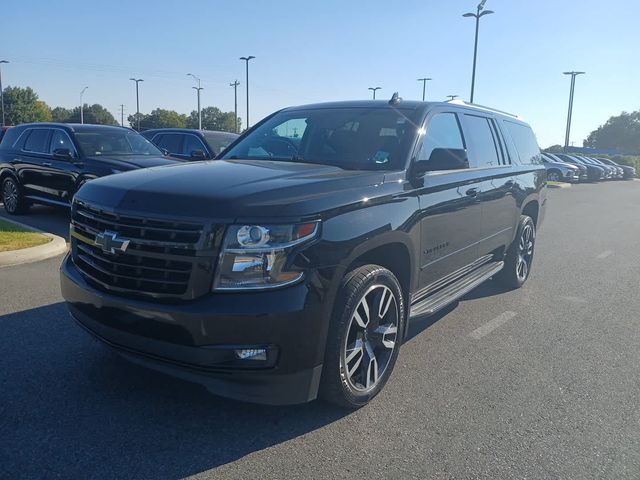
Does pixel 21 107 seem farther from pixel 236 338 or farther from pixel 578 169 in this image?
pixel 236 338

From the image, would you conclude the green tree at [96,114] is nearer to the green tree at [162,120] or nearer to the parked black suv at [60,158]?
the green tree at [162,120]

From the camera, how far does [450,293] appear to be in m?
4.68

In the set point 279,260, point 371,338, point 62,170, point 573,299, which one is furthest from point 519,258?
point 62,170

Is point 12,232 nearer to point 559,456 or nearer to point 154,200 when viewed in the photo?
point 154,200

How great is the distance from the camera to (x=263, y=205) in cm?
293

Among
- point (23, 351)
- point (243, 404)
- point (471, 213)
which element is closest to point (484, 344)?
point (471, 213)

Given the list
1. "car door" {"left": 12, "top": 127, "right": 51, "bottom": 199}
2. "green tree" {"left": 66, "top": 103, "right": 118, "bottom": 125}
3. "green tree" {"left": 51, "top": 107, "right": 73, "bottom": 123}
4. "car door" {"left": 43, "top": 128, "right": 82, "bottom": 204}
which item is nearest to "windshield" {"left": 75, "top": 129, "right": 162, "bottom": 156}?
"car door" {"left": 43, "top": 128, "right": 82, "bottom": 204}

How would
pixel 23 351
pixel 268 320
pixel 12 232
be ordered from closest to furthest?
1. pixel 268 320
2. pixel 23 351
3. pixel 12 232

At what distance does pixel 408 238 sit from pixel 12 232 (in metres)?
6.62

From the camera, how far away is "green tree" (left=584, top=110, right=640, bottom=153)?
11194cm

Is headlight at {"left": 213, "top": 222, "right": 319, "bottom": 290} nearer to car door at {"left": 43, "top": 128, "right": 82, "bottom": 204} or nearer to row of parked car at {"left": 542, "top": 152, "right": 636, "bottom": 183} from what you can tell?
car door at {"left": 43, "top": 128, "right": 82, "bottom": 204}

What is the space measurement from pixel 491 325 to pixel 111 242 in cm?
365

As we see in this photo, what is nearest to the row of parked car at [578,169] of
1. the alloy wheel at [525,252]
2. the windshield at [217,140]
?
the windshield at [217,140]

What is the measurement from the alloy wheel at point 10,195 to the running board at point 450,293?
29.5 ft
